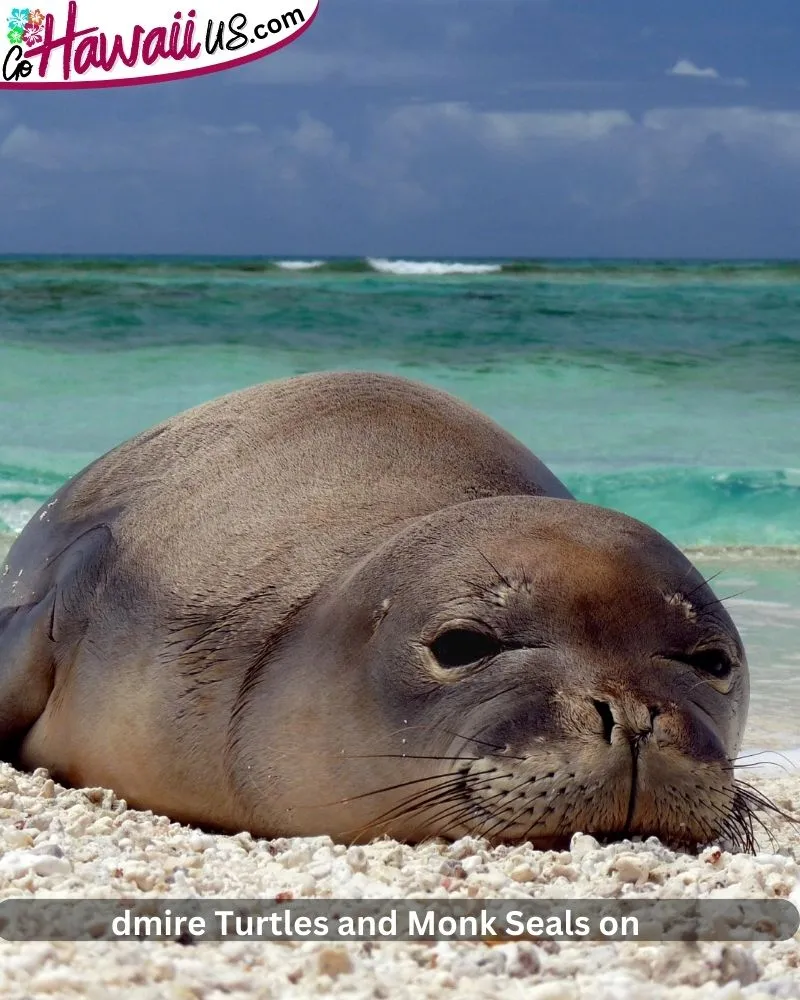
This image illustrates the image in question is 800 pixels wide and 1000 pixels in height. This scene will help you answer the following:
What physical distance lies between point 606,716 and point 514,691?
223 millimetres

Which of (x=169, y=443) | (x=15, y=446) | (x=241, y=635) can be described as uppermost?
(x=169, y=443)

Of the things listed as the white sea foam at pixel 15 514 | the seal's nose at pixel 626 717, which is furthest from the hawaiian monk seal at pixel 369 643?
the white sea foam at pixel 15 514

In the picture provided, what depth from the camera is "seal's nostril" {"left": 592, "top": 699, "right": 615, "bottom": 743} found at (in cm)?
319

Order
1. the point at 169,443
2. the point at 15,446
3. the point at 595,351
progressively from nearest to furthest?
the point at 169,443
the point at 15,446
the point at 595,351

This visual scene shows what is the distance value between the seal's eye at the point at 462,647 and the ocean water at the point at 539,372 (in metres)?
2.53

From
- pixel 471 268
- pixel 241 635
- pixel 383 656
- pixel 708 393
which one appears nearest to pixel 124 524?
pixel 241 635

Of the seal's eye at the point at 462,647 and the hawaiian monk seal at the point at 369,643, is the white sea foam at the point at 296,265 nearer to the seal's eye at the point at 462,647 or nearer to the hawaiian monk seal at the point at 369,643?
the hawaiian monk seal at the point at 369,643

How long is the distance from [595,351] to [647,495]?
10.7m

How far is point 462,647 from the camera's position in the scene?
11.6ft

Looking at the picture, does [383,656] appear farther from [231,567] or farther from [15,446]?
[15,446]

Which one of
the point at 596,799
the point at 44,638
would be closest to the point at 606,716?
the point at 596,799

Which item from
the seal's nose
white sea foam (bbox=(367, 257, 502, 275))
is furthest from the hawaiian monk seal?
white sea foam (bbox=(367, 257, 502, 275))

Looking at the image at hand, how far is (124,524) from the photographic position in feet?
15.4

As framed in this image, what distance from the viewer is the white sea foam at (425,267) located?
43250 millimetres
